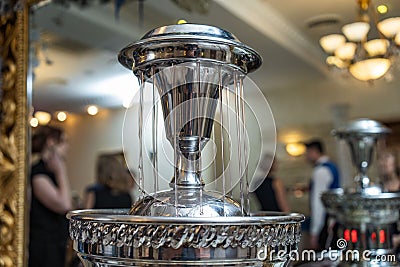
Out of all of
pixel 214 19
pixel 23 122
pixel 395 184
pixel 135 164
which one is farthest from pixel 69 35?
pixel 395 184

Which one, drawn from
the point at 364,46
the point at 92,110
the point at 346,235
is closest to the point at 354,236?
the point at 346,235

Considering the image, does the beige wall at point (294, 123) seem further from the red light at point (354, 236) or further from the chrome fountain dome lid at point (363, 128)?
the red light at point (354, 236)

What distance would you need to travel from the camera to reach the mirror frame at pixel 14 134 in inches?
32.7

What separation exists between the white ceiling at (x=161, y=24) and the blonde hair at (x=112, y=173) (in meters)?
0.10

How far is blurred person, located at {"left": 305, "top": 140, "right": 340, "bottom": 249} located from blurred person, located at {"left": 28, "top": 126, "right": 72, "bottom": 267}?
458 millimetres

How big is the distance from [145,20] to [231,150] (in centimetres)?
43

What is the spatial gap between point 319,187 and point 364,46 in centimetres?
24

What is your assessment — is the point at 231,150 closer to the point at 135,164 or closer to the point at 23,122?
the point at 135,164

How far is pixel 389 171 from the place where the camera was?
2.41 ft

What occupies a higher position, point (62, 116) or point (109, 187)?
point (62, 116)

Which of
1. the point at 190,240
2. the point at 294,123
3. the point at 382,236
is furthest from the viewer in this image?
the point at 294,123

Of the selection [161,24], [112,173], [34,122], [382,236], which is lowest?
[382,236]

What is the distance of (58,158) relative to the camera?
36.2 inches

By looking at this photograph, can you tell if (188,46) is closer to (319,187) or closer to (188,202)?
(188,202)
